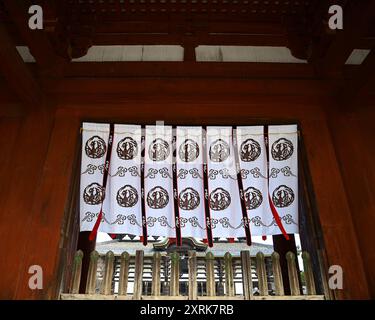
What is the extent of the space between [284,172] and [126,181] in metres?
1.90

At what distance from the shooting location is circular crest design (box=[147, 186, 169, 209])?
474 cm

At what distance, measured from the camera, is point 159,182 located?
484cm

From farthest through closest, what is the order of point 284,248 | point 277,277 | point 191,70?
point 284,248
point 191,70
point 277,277

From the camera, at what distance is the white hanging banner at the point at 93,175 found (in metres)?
4.65

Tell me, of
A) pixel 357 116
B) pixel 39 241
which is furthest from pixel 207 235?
pixel 357 116

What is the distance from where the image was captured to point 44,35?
447cm

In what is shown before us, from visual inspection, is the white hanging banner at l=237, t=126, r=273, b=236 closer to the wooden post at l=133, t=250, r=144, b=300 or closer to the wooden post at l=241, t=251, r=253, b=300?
the wooden post at l=241, t=251, r=253, b=300

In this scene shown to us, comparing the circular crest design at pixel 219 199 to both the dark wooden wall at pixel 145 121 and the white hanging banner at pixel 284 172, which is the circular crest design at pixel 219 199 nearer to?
the white hanging banner at pixel 284 172

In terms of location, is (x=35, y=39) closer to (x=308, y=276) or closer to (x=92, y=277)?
(x=92, y=277)

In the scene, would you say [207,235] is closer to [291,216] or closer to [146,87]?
[291,216]

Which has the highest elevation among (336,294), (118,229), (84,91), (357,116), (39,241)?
(84,91)

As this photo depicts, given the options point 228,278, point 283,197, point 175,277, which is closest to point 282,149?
point 283,197

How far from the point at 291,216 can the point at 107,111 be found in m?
2.51

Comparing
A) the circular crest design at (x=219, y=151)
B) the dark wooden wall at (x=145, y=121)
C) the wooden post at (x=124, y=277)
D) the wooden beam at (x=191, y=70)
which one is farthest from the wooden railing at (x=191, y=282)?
the wooden beam at (x=191, y=70)
